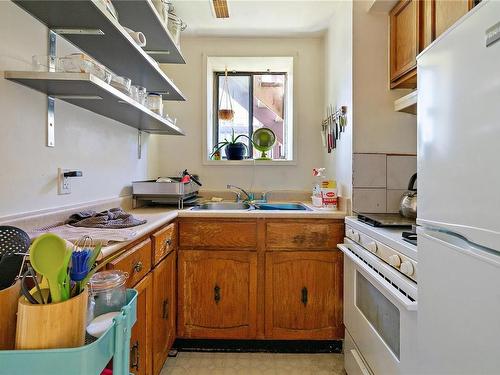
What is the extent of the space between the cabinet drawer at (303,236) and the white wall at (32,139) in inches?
40.8

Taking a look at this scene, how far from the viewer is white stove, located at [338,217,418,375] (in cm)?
95

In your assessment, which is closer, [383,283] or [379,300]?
[383,283]

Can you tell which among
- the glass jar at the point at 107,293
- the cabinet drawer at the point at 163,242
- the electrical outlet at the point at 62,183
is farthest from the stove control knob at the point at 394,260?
the electrical outlet at the point at 62,183

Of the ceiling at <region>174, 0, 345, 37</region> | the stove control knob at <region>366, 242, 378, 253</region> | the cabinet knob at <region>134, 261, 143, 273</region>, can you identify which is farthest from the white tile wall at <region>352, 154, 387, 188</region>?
the cabinet knob at <region>134, 261, 143, 273</region>

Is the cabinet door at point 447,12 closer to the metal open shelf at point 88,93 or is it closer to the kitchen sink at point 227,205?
the metal open shelf at point 88,93

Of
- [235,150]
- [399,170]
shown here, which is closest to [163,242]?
[235,150]

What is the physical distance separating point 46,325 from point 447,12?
171 cm

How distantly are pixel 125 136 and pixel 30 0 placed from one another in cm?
97

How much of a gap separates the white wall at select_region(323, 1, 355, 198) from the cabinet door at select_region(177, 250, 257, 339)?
824mm

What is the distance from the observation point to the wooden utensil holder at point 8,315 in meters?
0.52

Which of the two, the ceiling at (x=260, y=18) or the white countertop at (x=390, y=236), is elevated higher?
the ceiling at (x=260, y=18)

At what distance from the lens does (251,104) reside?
2.78m

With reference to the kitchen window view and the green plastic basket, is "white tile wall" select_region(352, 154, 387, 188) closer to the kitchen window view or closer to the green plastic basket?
the kitchen window view

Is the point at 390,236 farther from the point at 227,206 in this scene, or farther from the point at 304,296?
the point at 227,206
